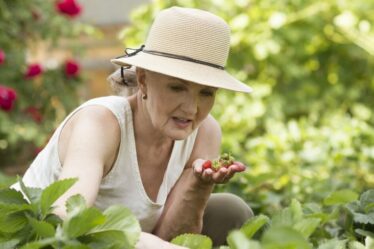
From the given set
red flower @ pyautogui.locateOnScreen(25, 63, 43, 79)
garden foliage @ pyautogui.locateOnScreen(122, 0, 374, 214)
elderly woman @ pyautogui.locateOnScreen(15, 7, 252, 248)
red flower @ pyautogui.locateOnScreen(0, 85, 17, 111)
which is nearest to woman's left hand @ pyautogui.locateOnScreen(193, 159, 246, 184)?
elderly woman @ pyautogui.locateOnScreen(15, 7, 252, 248)

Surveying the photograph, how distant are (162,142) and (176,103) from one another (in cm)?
40

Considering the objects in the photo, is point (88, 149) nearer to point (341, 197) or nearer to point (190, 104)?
point (190, 104)

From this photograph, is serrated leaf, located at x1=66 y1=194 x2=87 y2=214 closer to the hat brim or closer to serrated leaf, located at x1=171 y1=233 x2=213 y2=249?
serrated leaf, located at x1=171 y1=233 x2=213 y2=249

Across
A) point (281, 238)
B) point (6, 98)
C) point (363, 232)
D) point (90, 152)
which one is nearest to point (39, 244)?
point (281, 238)

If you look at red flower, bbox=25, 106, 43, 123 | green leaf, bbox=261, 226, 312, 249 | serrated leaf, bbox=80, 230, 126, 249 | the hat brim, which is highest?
the hat brim

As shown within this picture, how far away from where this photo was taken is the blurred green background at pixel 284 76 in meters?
5.67

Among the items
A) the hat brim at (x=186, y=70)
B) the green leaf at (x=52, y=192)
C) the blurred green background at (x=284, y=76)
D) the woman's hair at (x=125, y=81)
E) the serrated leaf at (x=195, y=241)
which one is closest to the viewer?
the green leaf at (x=52, y=192)

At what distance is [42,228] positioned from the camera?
1819 millimetres

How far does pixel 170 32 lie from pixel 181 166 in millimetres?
592

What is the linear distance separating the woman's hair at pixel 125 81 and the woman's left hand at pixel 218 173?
1.59 feet

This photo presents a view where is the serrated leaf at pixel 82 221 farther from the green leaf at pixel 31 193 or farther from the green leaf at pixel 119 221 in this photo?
the green leaf at pixel 31 193

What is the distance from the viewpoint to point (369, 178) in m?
4.53

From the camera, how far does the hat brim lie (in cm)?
229

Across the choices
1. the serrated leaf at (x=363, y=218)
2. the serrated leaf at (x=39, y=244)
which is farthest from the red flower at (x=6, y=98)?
the serrated leaf at (x=39, y=244)
